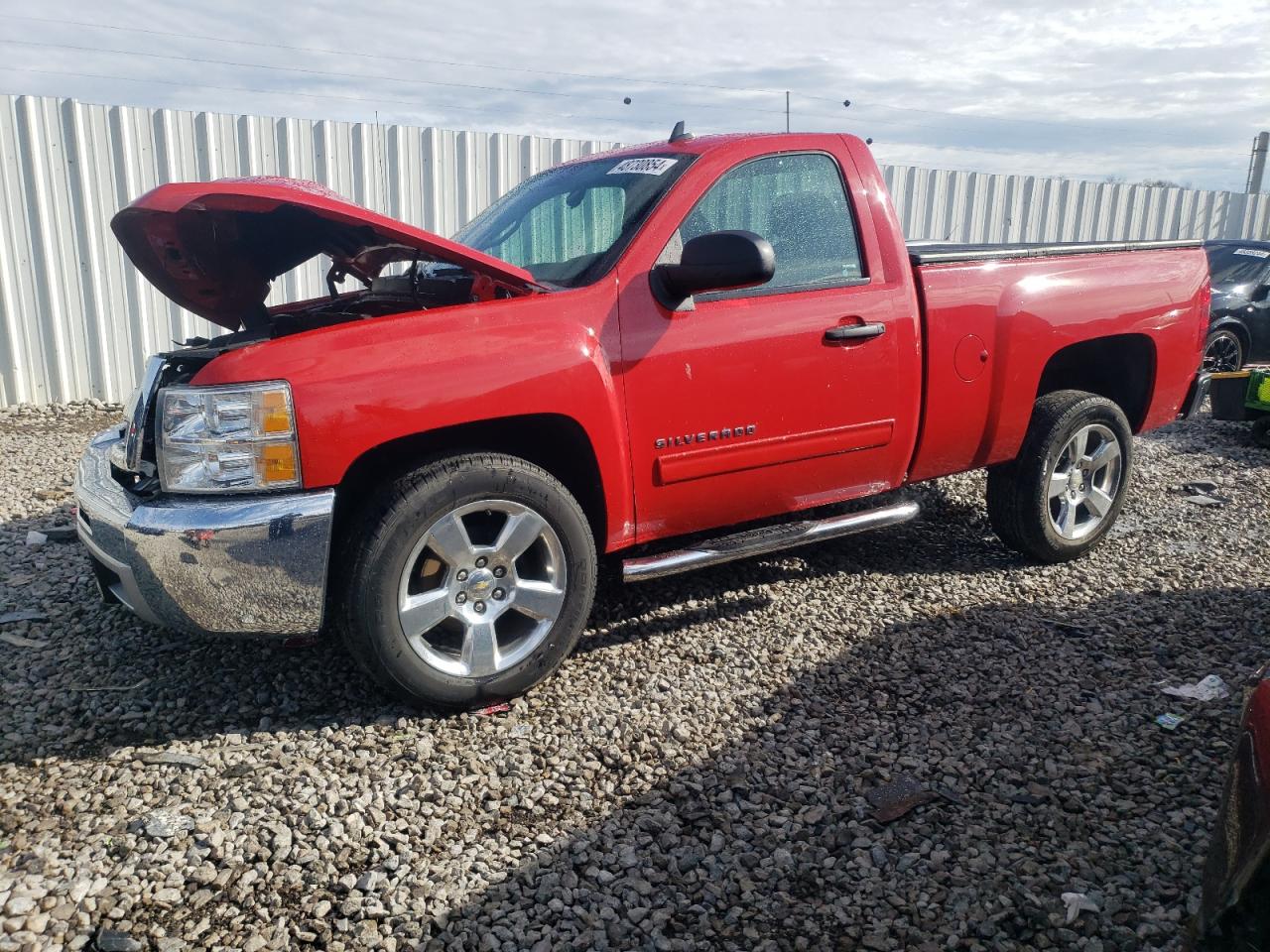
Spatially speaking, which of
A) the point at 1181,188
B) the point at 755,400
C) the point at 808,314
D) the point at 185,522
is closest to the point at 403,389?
the point at 185,522

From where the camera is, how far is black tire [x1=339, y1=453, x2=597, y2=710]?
301 cm

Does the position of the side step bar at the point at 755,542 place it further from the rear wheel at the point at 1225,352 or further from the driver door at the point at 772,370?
the rear wheel at the point at 1225,352

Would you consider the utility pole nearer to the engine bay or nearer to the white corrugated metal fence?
the white corrugated metal fence

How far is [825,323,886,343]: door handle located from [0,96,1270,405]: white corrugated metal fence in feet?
22.7

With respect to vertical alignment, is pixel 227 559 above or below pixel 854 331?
below

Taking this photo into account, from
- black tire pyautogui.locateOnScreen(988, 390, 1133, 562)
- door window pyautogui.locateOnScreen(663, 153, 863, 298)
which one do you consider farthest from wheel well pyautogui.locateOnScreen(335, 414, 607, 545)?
black tire pyautogui.locateOnScreen(988, 390, 1133, 562)

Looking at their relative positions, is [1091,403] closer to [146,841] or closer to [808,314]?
[808,314]

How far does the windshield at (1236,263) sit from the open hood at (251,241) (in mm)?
9354

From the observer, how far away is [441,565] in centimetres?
322

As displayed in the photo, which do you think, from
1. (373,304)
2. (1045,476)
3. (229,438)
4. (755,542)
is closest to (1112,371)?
(1045,476)

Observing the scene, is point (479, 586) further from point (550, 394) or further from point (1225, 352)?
point (1225, 352)

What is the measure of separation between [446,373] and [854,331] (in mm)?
1689

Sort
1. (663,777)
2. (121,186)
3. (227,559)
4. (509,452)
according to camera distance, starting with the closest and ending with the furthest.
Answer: (227,559) < (663,777) < (509,452) < (121,186)

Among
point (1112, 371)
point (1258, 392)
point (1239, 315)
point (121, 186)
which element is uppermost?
point (121, 186)
